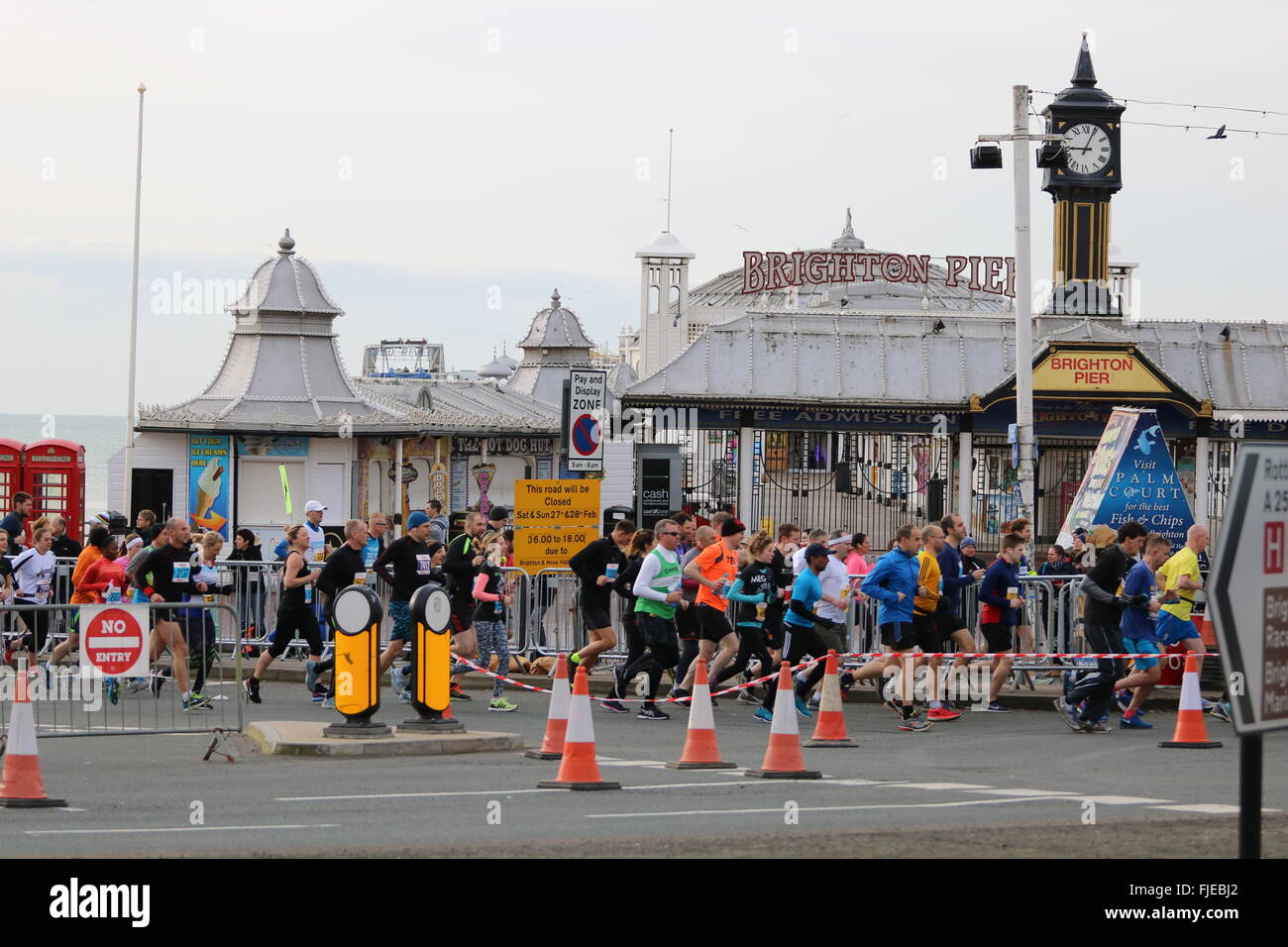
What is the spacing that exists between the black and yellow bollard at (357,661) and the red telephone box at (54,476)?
23.0 meters

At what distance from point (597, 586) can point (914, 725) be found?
3.19 m

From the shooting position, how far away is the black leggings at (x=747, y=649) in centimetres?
1945

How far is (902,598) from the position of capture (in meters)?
18.7

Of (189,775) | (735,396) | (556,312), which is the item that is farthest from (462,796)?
(556,312)

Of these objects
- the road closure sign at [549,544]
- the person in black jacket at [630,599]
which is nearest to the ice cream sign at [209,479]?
the road closure sign at [549,544]

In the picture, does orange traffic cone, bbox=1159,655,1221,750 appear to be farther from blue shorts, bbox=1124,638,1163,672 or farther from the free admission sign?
the free admission sign

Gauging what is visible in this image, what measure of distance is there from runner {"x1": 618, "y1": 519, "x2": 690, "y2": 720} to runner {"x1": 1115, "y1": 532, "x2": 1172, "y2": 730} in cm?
394

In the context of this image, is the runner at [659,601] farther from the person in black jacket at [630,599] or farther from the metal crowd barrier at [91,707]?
the metal crowd barrier at [91,707]

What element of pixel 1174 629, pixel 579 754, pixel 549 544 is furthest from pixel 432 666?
pixel 1174 629

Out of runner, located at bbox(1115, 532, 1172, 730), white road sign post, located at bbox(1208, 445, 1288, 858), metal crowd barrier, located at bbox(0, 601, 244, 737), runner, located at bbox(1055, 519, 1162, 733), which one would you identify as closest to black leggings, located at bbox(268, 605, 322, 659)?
metal crowd barrier, located at bbox(0, 601, 244, 737)

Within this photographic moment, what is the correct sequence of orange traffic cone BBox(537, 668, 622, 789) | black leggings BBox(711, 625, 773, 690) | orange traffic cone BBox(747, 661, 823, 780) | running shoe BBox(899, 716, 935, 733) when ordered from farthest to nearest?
black leggings BBox(711, 625, 773, 690) → running shoe BBox(899, 716, 935, 733) → orange traffic cone BBox(747, 661, 823, 780) → orange traffic cone BBox(537, 668, 622, 789)

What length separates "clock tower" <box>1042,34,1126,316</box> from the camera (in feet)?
150
